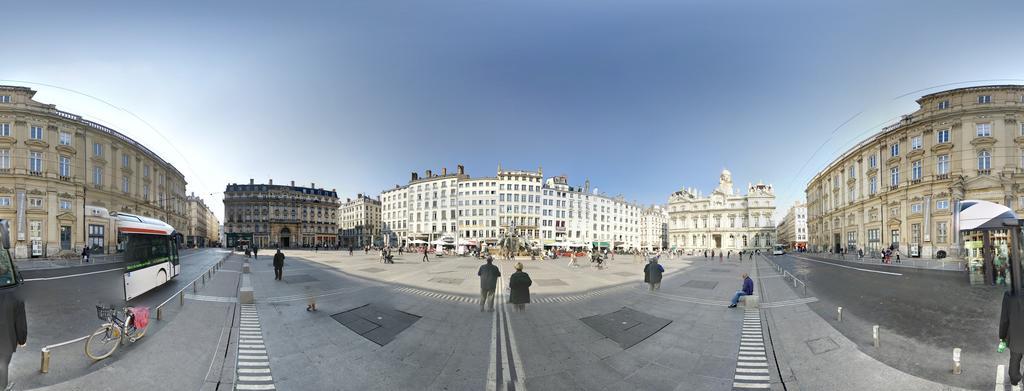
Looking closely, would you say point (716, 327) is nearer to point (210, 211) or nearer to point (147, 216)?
point (147, 216)

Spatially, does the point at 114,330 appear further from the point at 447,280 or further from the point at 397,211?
the point at 397,211

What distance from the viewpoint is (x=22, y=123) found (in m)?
3.23

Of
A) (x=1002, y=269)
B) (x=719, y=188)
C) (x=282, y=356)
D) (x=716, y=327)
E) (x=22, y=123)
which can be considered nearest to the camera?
(x=1002, y=269)

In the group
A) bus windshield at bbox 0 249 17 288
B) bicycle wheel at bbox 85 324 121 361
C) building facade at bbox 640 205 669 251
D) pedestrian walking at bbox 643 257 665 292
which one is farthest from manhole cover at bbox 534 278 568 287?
building facade at bbox 640 205 669 251

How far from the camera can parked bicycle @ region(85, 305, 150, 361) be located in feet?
10.4

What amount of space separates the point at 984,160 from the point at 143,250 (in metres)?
9.74

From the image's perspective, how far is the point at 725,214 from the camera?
8.98 m

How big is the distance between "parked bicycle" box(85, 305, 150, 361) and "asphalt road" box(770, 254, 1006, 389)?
8.45 meters

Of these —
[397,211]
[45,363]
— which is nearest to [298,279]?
[45,363]

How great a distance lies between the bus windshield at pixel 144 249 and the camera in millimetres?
3631

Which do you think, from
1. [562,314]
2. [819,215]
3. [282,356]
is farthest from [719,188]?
[282,356]

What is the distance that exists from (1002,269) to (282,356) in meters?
7.66

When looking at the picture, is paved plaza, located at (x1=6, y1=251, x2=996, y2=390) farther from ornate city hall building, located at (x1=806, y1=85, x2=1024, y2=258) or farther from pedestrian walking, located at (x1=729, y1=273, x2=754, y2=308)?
ornate city hall building, located at (x1=806, y1=85, x2=1024, y2=258)

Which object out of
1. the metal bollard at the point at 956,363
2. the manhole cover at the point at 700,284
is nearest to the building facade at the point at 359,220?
the manhole cover at the point at 700,284
